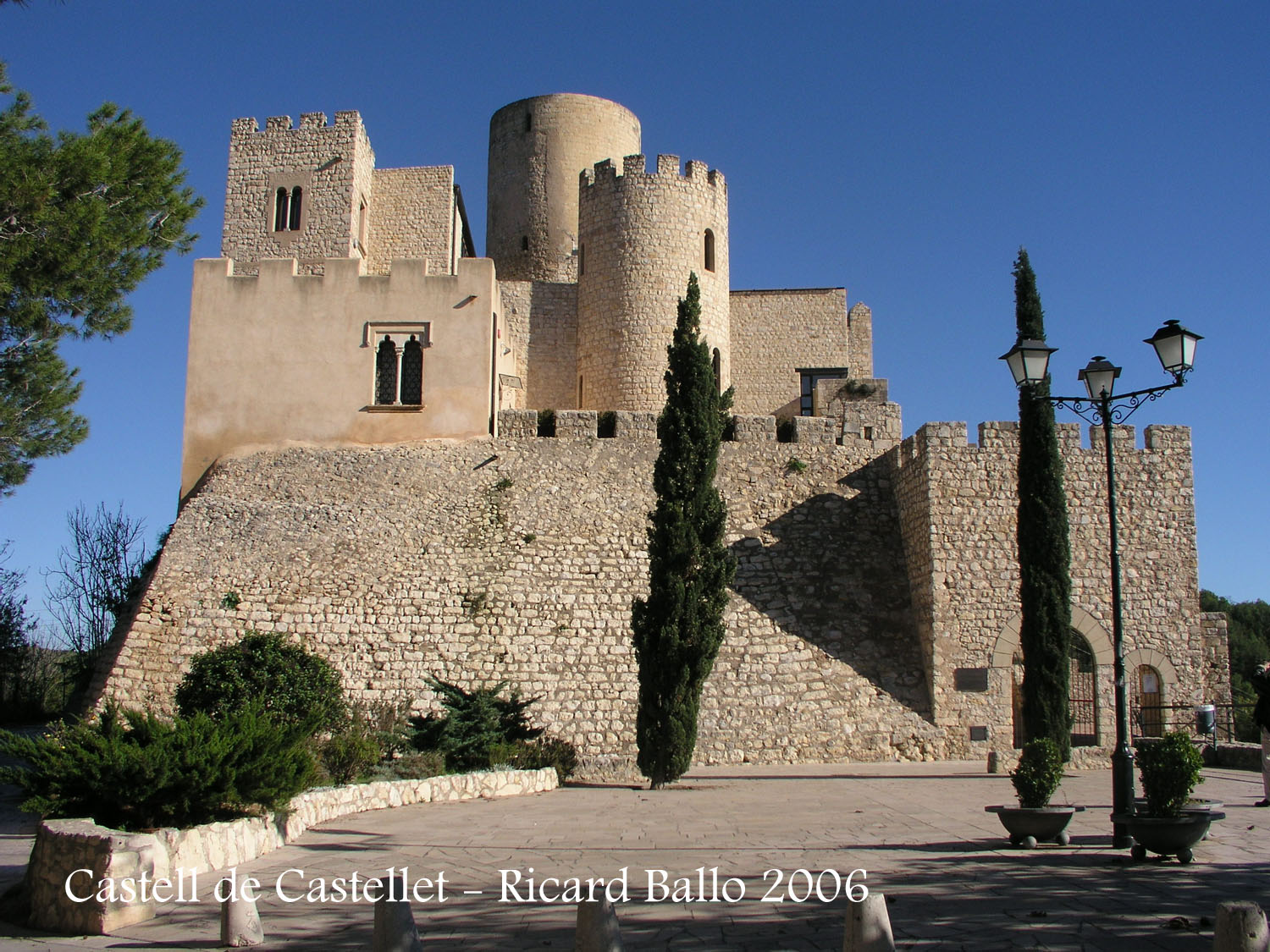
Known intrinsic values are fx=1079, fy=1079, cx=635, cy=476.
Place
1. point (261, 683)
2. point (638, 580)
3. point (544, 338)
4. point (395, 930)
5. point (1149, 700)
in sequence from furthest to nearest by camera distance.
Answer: point (544, 338) < point (638, 580) < point (1149, 700) < point (261, 683) < point (395, 930)

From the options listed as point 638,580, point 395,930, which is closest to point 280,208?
point 638,580

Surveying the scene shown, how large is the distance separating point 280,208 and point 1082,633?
2178cm

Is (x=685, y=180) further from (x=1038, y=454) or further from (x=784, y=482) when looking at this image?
(x=1038, y=454)

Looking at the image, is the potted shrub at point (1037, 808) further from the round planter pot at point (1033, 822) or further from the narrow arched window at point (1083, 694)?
the narrow arched window at point (1083, 694)

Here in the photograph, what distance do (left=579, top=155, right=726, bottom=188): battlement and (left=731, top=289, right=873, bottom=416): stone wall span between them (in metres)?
4.91

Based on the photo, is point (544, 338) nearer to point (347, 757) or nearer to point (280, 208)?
point (280, 208)

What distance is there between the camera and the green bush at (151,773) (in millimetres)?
7723

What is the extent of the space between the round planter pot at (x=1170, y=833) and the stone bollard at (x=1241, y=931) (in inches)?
137

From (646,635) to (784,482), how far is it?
6915 mm

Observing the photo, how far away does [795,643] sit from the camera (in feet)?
57.4

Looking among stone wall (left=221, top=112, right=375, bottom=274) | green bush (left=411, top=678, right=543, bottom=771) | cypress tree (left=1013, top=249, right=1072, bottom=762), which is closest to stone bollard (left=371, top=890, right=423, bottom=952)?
green bush (left=411, top=678, right=543, bottom=771)

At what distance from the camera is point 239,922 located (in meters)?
5.85

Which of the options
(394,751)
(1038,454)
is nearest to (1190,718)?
(1038,454)

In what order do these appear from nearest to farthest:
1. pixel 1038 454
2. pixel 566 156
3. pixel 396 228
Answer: pixel 1038 454 → pixel 396 228 → pixel 566 156
